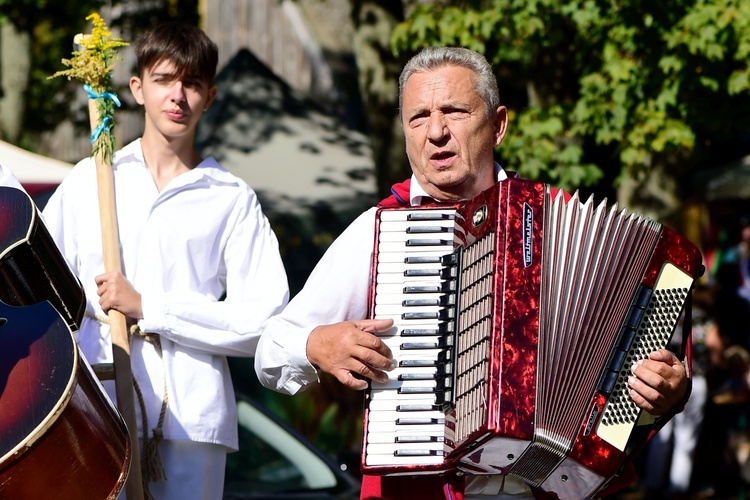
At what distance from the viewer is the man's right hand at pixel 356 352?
326cm

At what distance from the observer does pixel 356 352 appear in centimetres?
327

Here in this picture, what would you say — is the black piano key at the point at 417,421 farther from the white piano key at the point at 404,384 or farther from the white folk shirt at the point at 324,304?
the white folk shirt at the point at 324,304

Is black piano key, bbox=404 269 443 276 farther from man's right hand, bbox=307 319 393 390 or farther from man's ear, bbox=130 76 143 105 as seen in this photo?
man's ear, bbox=130 76 143 105

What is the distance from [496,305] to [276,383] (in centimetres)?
75

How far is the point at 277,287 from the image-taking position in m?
4.23

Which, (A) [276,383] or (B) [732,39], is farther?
(B) [732,39]

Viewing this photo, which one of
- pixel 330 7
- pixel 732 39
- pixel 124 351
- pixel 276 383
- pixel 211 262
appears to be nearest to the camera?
pixel 276 383

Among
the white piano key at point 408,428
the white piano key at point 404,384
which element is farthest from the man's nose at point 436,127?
the white piano key at point 408,428

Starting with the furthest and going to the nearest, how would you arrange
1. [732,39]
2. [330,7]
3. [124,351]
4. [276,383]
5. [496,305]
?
[330,7], [732,39], [124,351], [276,383], [496,305]

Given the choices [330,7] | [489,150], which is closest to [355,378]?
[489,150]

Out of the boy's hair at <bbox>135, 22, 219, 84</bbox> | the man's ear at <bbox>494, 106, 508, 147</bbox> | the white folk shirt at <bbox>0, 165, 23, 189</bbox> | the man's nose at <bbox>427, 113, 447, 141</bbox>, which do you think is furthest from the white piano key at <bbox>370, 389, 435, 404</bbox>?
the boy's hair at <bbox>135, 22, 219, 84</bbox>

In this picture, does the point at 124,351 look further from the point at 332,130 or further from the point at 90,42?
the point at 332,130

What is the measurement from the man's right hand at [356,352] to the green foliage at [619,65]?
15.2 feet

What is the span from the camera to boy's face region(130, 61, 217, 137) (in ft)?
14.0
